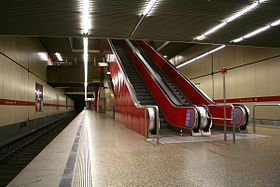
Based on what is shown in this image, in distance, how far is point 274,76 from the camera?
949 centimetres

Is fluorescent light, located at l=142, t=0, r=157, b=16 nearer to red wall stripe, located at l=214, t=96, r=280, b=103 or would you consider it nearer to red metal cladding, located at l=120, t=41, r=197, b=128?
red metal cladding, located at l=120, t=41, r=197, b=128

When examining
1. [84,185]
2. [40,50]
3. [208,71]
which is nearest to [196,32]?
[84,185]

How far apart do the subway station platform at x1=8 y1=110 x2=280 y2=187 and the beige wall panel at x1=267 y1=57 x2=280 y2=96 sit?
572 centimetres

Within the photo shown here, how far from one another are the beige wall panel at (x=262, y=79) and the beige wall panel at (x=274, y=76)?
0.19 m

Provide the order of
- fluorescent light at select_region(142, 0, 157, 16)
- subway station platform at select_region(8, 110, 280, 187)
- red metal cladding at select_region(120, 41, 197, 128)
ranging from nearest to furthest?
subway station platform at select_region(8, 110, 280, 187) < fluorescent light at select_region(142, 0, 157, 16) < red metal cladding at select_region(120, 41, 197, 128)

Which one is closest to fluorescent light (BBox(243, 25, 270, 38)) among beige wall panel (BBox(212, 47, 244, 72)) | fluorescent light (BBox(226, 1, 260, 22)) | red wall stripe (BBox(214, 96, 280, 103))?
fluorescent light (BBox(226, 1, 260, 22))

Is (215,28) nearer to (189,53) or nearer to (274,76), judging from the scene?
(274,76)

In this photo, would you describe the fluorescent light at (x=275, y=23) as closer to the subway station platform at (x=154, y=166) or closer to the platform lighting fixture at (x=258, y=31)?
the platform lighting fixture at (x=258, y=31)

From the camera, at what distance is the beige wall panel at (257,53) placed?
9.64m

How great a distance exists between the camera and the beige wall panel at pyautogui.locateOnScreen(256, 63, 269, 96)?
991 cm

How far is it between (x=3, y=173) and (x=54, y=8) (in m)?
4.07

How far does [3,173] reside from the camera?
5348mm

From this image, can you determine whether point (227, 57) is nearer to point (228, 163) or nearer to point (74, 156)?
point (228, 163)

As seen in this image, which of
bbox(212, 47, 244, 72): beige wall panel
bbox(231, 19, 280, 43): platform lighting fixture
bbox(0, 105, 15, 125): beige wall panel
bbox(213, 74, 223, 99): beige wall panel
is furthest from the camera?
bbox(213, 74, 223, 99): beige wall panel
